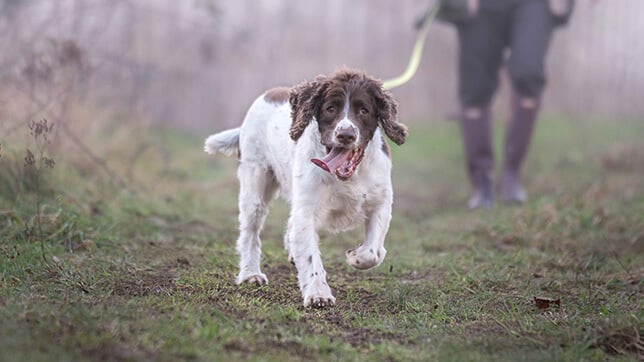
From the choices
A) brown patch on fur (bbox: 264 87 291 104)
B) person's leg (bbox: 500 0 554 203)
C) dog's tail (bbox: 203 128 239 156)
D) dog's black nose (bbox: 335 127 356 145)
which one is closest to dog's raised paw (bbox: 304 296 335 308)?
dog's black nose (bbox: 335 127 356 145)

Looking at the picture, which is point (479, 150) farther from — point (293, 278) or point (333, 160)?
point (333, 160)

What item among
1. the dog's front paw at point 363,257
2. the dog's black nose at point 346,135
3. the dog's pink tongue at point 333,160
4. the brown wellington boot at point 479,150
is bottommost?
the brown wellington boot at point 479,150

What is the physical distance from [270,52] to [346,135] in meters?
9.53

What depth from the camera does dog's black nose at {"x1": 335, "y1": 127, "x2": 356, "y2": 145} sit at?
3.24m

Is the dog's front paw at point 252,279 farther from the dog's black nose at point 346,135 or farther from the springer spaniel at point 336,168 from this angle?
the dog's black nose at point 346,135

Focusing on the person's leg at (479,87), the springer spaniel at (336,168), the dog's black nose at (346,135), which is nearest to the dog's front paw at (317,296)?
the springer spaniel at (336,168)

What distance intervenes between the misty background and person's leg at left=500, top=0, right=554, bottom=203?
3.61 meters

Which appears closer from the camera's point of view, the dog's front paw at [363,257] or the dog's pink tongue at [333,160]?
the dog's pink tongue at [333,160]

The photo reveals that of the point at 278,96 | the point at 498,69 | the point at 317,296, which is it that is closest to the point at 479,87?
the point at 498,69

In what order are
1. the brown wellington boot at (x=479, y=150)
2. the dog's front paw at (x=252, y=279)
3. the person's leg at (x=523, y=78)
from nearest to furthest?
1. the dog's front paw at (x=252, y=279)
2. the person's leg at (x=523, y=78)
3. the brown wellington boot at (x=479, y=150)

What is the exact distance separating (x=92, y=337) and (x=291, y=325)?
752 mm

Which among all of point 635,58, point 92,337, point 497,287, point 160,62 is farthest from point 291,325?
point 635,58

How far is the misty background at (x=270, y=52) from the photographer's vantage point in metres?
7.91

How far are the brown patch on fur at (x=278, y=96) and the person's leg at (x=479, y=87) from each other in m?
2.75
